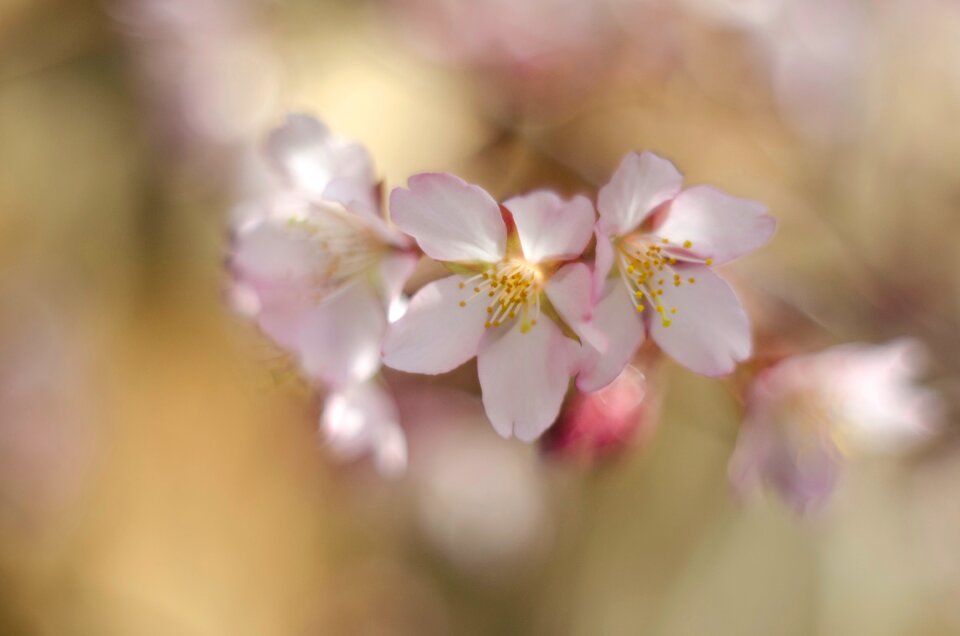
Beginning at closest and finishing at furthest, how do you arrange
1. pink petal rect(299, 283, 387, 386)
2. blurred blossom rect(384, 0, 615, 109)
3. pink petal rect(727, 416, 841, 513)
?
pink petal rect(299, 283, 387, 386) → pink petal rect(727, 416, 841, 513) → blurred blossom rect(384, 0, 615, 109)

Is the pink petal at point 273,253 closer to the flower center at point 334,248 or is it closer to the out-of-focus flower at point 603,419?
the flower center at point 334,248

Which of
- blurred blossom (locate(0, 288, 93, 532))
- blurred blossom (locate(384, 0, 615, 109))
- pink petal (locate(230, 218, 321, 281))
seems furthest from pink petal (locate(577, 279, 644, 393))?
blurred blossom (locate(0, 288, 93, 532))

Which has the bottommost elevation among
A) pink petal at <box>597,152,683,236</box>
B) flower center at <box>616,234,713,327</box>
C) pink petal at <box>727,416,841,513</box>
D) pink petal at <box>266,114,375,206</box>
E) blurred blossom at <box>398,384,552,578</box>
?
blurred blossom at <box>398,384,552,578</box>

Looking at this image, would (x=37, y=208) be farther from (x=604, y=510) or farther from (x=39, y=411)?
(x=604, y=510)

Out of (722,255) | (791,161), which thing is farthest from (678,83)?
(722,255)

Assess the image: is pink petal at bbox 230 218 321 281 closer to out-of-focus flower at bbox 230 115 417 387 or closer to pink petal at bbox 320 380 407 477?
out-of-focus flower at bbox 230 115 417 387

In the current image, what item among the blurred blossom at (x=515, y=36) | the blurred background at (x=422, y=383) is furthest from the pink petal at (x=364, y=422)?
the blurred blossom at (x=515, y=36)

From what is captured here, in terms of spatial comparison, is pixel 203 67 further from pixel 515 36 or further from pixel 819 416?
pixel 819 416
